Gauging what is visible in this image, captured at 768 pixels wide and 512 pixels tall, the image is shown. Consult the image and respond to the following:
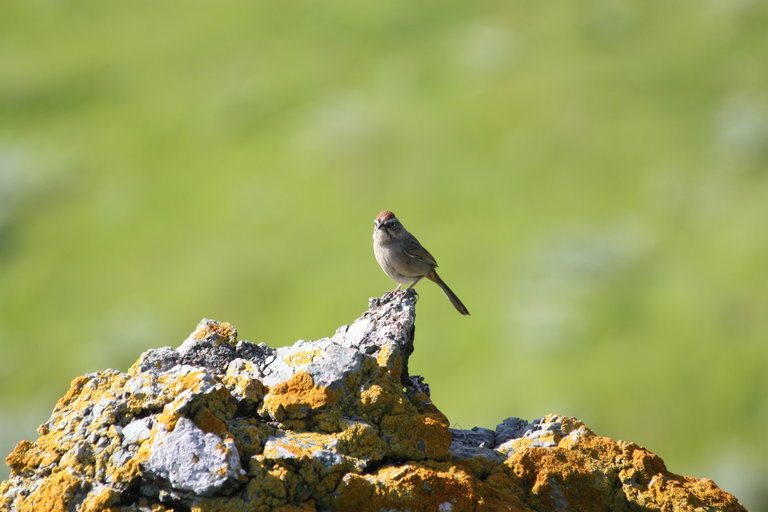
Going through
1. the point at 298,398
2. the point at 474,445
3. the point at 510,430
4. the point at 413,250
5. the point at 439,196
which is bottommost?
the point at 298,398

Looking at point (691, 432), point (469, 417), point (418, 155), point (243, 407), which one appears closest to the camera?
point (243, 407)

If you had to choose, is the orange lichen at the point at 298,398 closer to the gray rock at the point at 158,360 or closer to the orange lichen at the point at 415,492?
the orange lichen at the point at 415,492

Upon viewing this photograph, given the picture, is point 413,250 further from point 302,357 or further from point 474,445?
point 302,357

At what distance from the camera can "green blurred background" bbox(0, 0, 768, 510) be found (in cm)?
2547

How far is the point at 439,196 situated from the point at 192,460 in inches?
1068

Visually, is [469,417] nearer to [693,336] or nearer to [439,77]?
[693,336]

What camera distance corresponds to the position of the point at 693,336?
2530 centimetres

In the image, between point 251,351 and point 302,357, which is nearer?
point 302,357

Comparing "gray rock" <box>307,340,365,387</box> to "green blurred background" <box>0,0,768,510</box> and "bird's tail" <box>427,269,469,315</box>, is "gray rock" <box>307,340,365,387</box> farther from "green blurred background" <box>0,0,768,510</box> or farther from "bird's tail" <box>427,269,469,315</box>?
"green blurred background" <box>0,0,768,510</box>

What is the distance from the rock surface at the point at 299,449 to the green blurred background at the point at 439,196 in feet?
46.5

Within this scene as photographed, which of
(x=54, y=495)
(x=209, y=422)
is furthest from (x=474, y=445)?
(x=54, y=495)

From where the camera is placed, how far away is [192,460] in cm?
580

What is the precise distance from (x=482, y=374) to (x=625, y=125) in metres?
11.8

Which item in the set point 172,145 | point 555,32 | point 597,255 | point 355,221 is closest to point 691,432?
point 597,255
